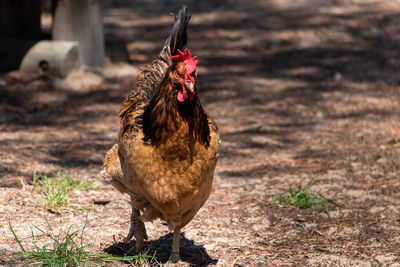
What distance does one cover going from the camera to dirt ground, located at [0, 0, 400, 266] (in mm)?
4441

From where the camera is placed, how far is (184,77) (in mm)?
3277

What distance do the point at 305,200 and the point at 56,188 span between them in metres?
2.51

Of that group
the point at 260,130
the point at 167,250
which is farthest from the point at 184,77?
the point at 260,130

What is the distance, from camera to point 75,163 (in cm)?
590

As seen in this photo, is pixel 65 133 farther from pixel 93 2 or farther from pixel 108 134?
pixel 93 2

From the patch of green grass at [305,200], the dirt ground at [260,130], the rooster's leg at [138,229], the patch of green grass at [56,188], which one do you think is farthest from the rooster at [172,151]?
the patch of green grass at [305,200]

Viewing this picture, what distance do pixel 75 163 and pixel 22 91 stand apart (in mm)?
3060

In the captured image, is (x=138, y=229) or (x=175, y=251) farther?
(x=138, y=229)

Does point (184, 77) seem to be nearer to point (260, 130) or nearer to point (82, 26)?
point (260, 130)

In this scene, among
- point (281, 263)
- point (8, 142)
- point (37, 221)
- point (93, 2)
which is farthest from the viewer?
point (93, 2)

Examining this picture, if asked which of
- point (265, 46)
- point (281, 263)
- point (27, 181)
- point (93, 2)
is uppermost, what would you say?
point (93, 2)

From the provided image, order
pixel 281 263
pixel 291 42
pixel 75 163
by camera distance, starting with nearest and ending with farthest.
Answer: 1. pixel 281 263
2. pixel 75 163
3. pixel 291 42

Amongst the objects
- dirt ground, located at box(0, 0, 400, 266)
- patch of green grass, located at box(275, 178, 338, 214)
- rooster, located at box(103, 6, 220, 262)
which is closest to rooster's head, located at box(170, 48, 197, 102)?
rooster, located at box(103, 6, 220, 262)

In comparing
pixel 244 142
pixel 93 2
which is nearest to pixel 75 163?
pixel 244 142
